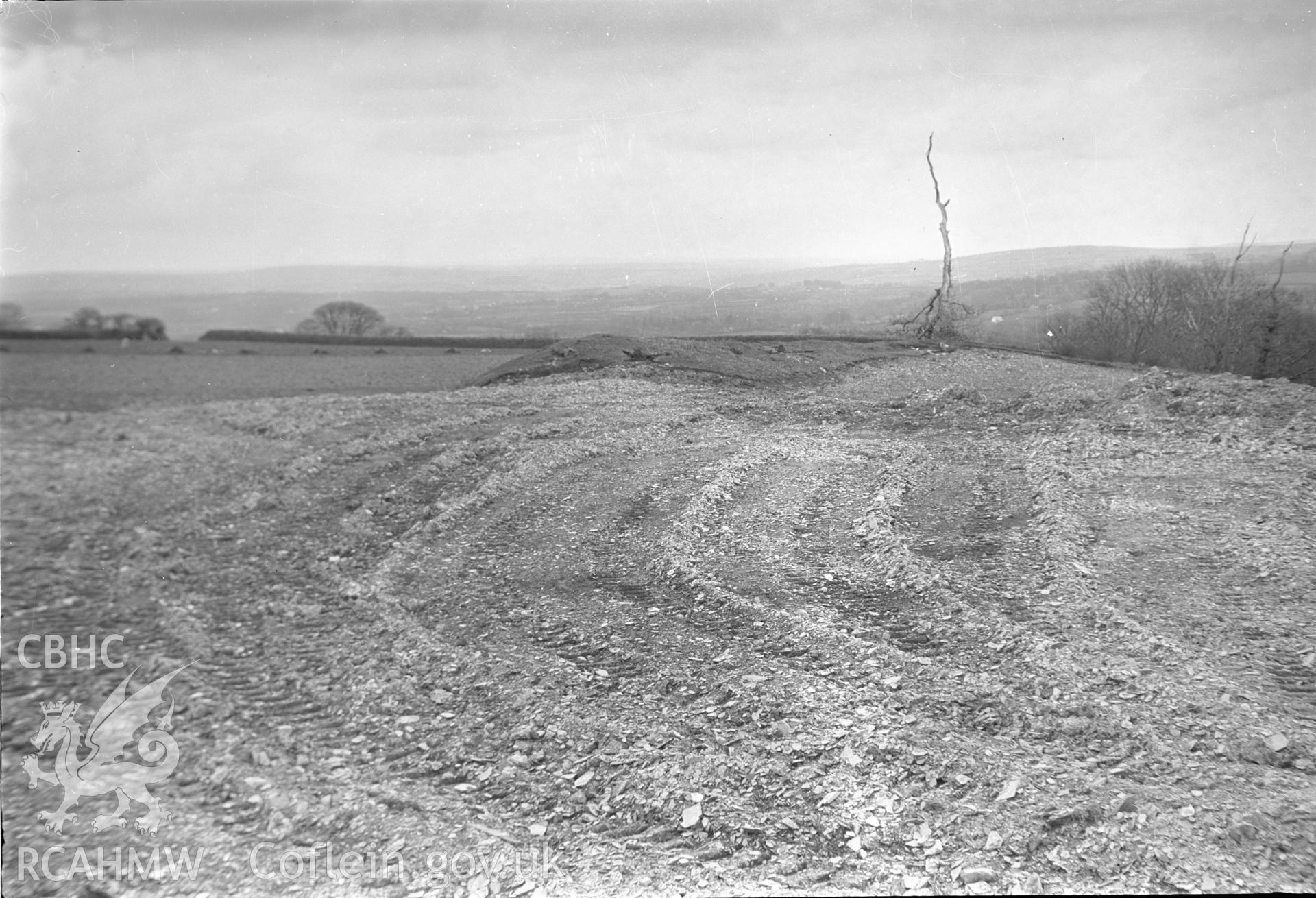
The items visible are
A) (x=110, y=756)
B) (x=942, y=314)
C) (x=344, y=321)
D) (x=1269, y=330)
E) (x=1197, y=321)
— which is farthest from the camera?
(x=1197, y=321)

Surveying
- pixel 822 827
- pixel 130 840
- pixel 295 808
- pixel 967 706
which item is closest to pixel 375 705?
pixel 295 808

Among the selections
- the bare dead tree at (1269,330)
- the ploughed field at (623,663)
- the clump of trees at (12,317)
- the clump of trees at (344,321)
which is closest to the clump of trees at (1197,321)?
the bare dead tree at (1269,330)

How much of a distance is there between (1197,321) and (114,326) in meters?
9.46

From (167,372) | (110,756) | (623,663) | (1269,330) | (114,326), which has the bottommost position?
(623,663)

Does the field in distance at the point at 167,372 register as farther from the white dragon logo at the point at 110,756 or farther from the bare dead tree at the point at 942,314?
the bare dead tree at the point at 942,314

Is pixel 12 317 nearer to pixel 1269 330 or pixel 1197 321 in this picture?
pixel 1197 321

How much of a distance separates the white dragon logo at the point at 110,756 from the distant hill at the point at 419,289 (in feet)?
2.84

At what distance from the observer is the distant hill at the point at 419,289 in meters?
1.77

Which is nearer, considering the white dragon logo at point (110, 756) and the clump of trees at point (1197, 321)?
the white dragon logo at point (110, 756)

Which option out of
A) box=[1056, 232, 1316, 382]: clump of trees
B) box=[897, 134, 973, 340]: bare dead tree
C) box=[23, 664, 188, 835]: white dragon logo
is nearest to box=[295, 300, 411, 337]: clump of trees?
box=[23, 664, 188, 835]: white dragon logo

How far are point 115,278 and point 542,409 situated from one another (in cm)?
242

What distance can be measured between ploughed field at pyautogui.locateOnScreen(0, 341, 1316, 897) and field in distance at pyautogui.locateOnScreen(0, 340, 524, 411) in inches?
2.0

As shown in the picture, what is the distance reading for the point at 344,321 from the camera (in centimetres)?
225

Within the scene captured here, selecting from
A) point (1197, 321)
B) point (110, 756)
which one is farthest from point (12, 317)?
point (1197, 321)
